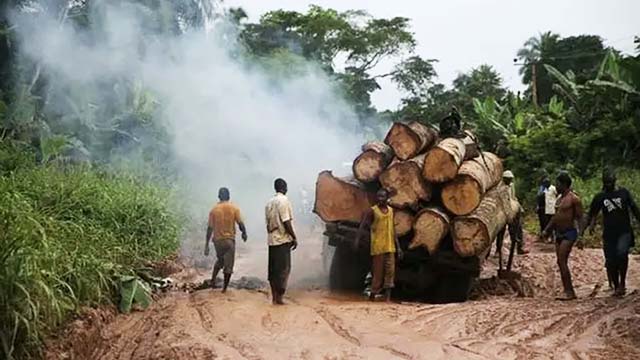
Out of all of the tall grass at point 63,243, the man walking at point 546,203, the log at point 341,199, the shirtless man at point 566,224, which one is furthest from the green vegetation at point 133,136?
the shirtless man at point 566,224

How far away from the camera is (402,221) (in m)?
9.05

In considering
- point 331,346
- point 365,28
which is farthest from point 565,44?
point 331,346

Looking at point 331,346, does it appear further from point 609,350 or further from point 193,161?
point 193,161

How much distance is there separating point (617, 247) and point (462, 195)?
199 cm

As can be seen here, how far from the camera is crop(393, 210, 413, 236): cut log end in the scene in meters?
9.03

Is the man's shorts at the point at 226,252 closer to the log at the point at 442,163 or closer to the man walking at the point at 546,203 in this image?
the log at the point at 442,163

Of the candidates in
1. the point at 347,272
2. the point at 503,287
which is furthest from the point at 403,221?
the point at 503,287

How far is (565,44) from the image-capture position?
4081 cm

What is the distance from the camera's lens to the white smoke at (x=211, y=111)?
17.9m

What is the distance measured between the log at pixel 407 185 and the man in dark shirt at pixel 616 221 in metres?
2.10

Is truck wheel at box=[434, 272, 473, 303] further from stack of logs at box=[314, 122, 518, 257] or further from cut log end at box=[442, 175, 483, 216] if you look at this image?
cut log end at box=[442, 175, 483, 216]

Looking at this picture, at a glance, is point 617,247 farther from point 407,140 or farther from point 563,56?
point 563,56

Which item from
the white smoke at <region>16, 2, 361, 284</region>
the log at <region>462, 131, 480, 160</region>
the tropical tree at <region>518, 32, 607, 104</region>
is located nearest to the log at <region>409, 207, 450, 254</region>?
the log at <region>462, 131, 480, 160</region>

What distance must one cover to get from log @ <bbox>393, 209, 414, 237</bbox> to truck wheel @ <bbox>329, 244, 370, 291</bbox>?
109cm
